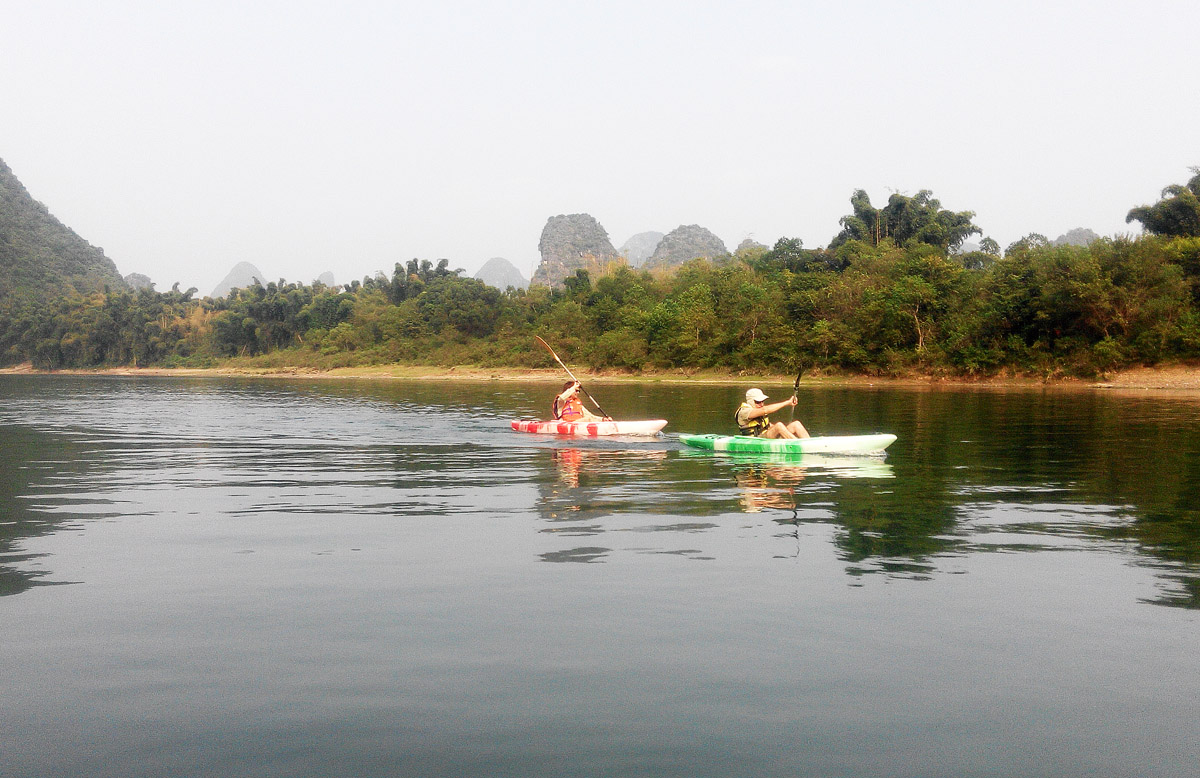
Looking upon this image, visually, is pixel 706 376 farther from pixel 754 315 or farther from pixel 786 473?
pixel 786 473

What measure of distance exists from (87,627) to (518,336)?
5701cm

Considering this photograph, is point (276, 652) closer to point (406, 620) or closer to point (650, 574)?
point (406, 620)

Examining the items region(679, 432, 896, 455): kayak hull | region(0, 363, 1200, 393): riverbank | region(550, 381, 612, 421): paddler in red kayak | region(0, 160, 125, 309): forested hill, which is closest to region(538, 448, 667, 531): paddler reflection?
region(679, 432, 896, 455): kayak hull

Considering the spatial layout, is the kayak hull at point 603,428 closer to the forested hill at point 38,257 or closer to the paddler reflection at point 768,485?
the paddler reflection at point 768,485

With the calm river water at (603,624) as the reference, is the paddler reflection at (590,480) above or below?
above

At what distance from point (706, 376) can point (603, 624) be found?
144 feet

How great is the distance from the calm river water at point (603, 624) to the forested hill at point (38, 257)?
96711 mm

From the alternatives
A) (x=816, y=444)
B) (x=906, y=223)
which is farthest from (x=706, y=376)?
(x=816, y=444)

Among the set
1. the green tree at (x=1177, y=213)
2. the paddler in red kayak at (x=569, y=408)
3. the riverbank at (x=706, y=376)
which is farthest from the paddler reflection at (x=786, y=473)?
the green tree at (x=1177, y=213)

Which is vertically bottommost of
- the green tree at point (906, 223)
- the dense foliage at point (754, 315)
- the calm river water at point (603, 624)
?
the calm river water at point (603, 624)

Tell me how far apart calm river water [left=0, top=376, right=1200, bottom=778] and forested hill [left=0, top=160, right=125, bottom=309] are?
9671cm

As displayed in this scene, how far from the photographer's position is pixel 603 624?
5336 mm

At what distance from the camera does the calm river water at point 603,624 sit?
147 inches

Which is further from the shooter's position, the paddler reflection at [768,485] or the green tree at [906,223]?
the green tree at [906,223]
